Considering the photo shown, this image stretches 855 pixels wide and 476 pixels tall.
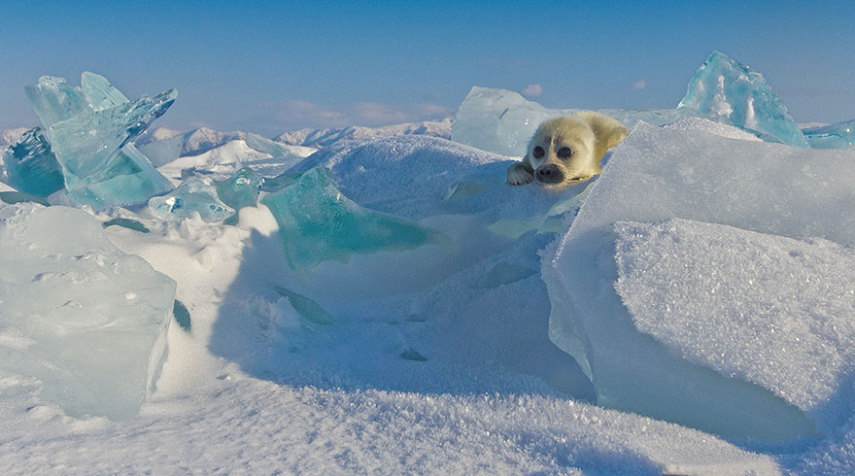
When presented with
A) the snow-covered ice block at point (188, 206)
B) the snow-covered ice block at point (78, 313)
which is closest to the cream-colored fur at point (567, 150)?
the snow-covered ice block at point (188, 206)

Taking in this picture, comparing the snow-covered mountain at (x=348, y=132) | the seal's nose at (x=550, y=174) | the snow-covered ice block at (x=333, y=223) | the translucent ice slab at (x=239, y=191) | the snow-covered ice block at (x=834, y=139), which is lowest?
the snow-covered mountain at (x=348, y=132)

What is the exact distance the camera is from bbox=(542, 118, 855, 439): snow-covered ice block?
1244 mm

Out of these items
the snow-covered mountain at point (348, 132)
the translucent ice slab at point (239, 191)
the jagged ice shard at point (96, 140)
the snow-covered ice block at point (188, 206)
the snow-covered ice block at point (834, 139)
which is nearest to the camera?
the snow-covered ice block at point (188, 206)

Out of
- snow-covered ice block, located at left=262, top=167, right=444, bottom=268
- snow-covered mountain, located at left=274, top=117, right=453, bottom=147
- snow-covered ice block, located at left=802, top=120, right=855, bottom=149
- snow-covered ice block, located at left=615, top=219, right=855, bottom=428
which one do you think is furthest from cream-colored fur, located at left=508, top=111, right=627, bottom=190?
snow-covered mountain, located at left=274, top=117, right=453, bottom=147

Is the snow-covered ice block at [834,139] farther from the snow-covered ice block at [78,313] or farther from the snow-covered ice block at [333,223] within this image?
the snow-covered ice block at [78,313]

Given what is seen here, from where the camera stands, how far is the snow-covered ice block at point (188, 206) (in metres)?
2.18

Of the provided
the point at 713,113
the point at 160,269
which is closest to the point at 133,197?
the point at 160,269

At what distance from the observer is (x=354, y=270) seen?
239 centimetres

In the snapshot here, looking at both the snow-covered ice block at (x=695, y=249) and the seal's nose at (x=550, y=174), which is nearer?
the snow-covered ice block at (x=695, y=249)

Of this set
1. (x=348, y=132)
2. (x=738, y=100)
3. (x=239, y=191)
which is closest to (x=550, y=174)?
(x=239, y=191)

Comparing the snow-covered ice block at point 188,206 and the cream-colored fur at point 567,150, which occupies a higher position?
the cream-colored fur at point 567,150

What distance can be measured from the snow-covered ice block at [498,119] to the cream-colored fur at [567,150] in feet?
5.56

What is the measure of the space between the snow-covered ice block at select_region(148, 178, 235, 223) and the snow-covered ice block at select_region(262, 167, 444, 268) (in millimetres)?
246

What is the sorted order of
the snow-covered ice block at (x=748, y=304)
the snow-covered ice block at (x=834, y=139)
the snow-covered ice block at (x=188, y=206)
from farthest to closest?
1. the snow-covered ice block at (x=834, y=139)
2. the snow-covered ice block at (x=188, y=206)
3. the snow-covered ice block at (x=748, y=304)
